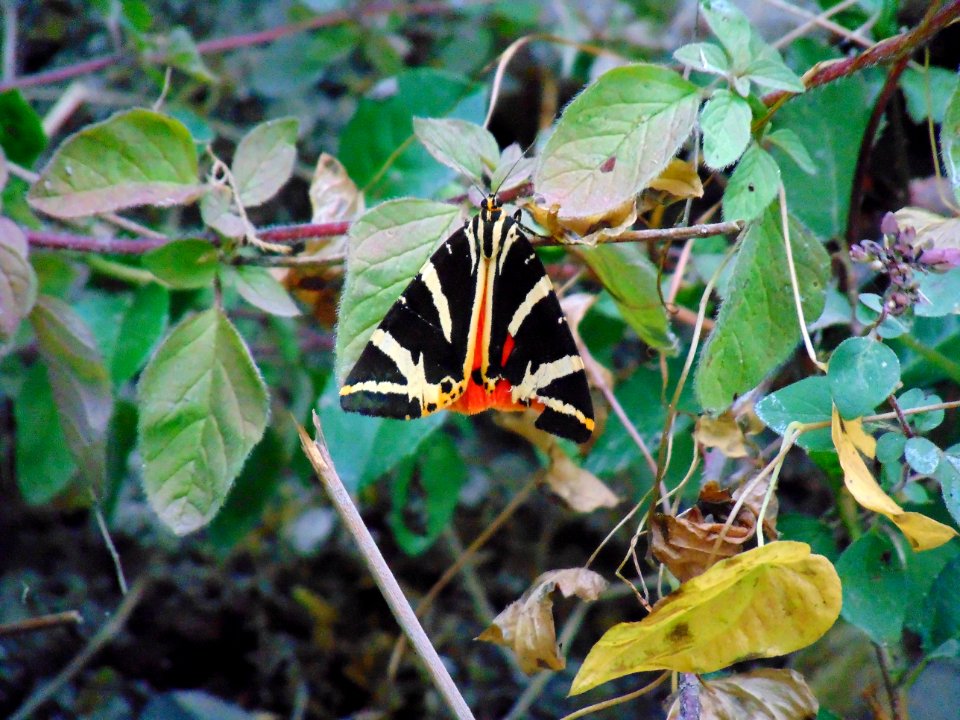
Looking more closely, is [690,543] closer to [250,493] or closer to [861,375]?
[861,375]

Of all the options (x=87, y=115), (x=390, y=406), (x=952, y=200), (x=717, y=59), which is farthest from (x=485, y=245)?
(x=87, y=115)

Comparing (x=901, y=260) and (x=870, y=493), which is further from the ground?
(x=901, y=260)

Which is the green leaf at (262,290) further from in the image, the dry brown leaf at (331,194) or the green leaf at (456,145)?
the green leaf at (456,145)

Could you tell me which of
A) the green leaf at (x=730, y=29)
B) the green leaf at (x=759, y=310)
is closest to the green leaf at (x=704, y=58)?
A: the green leaf at (x=730, y=29)

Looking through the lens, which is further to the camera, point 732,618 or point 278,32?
point 278,32

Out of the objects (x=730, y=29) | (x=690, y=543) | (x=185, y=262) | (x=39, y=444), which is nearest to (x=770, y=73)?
(x=730, y=29)

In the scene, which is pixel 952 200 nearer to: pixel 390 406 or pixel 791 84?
pixel 791 84
